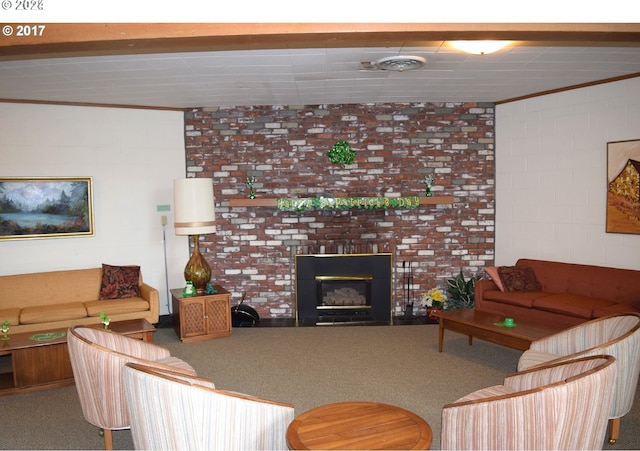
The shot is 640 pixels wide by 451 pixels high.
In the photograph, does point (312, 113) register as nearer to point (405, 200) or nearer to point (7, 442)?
point (405, 200)

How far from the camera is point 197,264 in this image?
6.04 meters

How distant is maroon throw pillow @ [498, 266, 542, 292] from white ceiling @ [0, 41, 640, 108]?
2226mm

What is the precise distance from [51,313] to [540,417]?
16.2 ft

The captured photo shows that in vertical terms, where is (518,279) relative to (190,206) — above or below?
below

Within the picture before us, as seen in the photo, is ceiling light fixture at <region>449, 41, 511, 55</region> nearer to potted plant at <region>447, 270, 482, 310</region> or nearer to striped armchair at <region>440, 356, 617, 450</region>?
striped armchair at <region>440, 356, 617, 450</region>

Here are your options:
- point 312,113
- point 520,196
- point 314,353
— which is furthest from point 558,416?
point 312,113

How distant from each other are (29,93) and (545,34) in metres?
5.60

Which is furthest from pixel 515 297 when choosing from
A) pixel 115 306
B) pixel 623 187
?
pixel 115 306

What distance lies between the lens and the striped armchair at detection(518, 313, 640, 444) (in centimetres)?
309

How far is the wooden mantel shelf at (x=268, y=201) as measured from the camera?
673 centimetres

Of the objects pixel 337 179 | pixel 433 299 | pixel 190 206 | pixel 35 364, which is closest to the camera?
pixel 35 364

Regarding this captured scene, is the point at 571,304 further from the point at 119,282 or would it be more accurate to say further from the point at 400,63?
the point at 119,282

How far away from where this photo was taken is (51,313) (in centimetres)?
536

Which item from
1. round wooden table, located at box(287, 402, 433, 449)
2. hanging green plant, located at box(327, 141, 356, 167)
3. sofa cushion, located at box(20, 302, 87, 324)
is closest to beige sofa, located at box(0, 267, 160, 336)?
sofa cushion, located at box(20, 302, 87, 324)
